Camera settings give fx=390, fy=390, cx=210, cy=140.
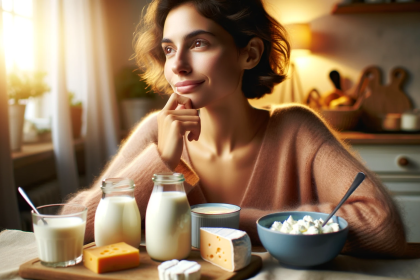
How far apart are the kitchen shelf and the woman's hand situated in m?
2.24

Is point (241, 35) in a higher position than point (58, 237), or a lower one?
higher

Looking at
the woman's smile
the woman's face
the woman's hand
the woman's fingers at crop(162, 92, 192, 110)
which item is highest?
the woman's face

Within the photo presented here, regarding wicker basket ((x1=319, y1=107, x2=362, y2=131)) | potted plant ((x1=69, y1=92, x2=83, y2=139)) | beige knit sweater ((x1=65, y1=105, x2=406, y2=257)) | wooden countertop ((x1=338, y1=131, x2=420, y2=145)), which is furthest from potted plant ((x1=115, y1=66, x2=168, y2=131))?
beige knit sweater ((x1=65, y1=105, x2=406, y2=257))

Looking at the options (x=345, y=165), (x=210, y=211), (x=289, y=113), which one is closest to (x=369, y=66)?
(x=289, y=113)

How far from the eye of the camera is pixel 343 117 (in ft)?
8.71

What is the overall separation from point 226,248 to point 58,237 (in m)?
0.30

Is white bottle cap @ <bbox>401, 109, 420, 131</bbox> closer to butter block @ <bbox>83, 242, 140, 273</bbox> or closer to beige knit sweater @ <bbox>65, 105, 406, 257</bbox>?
beige knit sweater @ <bbox>65, 105, 406, 257</bbox>

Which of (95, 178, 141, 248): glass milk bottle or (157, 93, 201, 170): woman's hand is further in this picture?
(157, 93, 201, 170): woman's hand

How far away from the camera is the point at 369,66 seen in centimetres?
304

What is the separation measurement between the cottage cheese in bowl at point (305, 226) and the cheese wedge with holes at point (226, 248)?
79mm

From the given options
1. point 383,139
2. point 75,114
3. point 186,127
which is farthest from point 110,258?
point 383,139

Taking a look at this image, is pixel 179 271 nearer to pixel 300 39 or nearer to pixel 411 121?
pixel 411 121

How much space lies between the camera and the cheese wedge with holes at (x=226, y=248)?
26.6 inches

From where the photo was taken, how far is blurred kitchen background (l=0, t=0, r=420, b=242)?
2.17m
